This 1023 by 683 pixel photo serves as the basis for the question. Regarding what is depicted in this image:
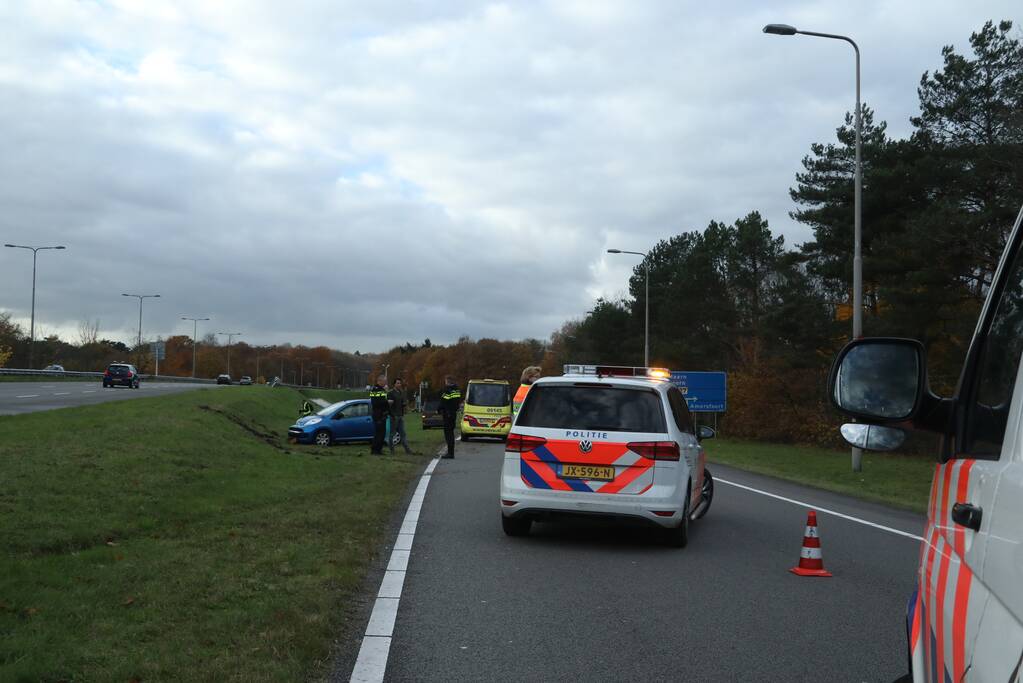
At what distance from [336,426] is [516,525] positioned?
18.8 m

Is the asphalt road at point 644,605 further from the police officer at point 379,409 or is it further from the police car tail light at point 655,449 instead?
the police officer at point 379,409

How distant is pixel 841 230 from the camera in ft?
118

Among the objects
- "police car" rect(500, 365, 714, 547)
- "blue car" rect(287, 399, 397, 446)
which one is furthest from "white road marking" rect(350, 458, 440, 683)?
"blue car" rect(287, 399, 397, 446)

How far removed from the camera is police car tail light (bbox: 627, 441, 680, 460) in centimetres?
1017

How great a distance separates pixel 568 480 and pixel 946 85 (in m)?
25.3

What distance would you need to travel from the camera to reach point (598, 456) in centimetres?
1020

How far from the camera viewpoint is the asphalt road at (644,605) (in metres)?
5.70

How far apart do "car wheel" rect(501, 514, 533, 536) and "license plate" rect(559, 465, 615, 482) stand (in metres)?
0.76

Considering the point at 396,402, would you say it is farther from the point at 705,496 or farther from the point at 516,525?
the point at 516,525

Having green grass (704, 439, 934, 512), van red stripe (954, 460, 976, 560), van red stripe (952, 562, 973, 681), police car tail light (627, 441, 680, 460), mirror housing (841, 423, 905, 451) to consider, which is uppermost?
mirror housing (841, 423, 905, 451)

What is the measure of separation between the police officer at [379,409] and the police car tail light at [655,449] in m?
13.2

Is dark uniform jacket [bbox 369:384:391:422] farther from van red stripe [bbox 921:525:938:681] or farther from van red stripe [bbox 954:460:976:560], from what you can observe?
van red stripe [bbox 954:460:976:560]

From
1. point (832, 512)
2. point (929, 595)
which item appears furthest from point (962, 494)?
point (832, 512)

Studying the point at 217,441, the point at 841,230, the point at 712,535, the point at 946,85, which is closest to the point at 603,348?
the point at 841,230
